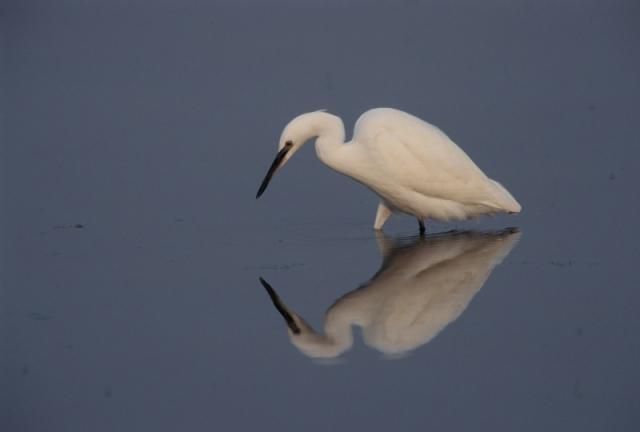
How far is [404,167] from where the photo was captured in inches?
303

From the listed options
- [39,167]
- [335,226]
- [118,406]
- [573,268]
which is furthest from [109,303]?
[39,167]

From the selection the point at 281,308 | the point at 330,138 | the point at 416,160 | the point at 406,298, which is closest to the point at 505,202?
the point at 416,160

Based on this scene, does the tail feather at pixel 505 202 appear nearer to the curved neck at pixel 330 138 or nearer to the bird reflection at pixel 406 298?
the bird reflection at pixel 406 298

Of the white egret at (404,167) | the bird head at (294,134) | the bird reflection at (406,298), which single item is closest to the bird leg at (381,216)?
the white egret at (404,167)

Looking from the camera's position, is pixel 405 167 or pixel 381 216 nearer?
pixel 405 167

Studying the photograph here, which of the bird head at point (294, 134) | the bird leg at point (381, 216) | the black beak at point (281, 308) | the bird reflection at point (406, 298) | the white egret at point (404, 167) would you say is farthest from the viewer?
the bird leg at point (381, 216)

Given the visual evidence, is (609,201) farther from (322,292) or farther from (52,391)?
(52,391)

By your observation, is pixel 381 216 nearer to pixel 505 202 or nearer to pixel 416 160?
pixel 416 160

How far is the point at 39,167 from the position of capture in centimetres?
980

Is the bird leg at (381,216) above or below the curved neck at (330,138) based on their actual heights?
below

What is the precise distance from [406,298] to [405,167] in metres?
1.89

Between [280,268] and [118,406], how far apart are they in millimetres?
2129

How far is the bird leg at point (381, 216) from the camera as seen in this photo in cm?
786

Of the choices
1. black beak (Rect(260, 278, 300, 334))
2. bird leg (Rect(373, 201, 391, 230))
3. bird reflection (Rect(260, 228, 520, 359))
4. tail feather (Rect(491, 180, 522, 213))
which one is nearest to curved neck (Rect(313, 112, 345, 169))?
bird leg (Rect(373, 201, 391, 230))
